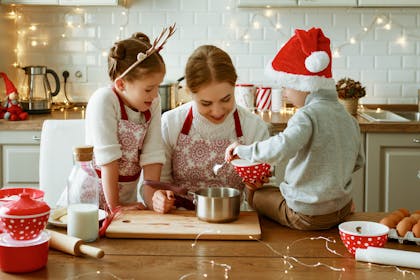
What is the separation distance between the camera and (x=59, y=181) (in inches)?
112

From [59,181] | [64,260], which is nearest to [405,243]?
[64,260]

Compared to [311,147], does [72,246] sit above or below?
below

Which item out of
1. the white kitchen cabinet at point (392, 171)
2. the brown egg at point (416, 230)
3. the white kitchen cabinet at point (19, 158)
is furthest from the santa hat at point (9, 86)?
the brown egg at point (416, 230)

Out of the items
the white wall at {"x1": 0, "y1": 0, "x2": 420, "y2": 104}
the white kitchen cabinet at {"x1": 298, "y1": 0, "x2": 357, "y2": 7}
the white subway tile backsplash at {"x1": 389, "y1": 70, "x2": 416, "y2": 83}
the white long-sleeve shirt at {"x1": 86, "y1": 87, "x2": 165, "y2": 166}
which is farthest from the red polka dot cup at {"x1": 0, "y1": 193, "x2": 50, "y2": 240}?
the white subway tile backsplash at {"x1": 389, "y1": 70, "x2": 416, "y2": 83}

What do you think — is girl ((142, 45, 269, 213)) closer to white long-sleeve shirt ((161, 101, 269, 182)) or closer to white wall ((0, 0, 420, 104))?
white long-sleeve shirt ((161, 101, 269, 182))

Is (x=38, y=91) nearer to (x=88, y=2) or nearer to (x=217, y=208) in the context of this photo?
(x=88, y=2)

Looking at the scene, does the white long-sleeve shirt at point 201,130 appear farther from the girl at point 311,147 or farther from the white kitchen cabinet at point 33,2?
the white kitchen cabinet at point 33,2

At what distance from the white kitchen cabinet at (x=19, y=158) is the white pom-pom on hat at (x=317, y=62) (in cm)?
228

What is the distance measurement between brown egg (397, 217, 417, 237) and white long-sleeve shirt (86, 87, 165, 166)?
0.94 m

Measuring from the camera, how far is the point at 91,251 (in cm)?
175

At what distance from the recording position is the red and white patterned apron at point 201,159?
8.85ft

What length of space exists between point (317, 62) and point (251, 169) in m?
0.41

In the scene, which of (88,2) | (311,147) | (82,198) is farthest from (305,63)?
(88,2)

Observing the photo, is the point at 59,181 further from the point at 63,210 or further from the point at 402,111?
the point at 402,111
